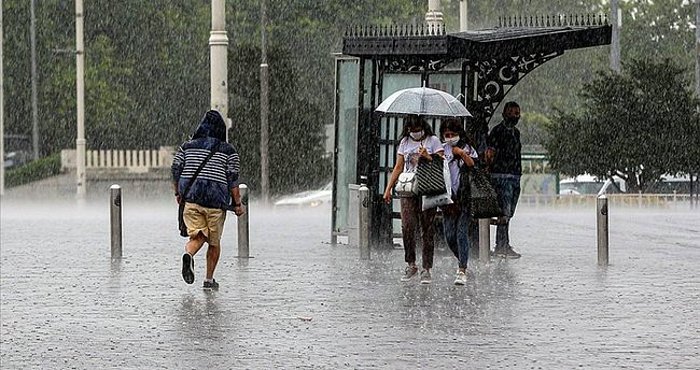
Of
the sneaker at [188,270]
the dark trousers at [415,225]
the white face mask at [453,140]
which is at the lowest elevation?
the sneaker at [188,270]

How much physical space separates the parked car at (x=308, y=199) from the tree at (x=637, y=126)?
791cm

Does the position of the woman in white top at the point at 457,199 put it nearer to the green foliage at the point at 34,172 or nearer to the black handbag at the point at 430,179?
the black handbag at the point at 430,179

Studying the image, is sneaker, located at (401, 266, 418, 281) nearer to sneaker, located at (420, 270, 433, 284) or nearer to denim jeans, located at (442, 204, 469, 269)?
sneaker, located at (420, 270, 433, 284)

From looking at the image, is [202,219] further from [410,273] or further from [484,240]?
[484,240]

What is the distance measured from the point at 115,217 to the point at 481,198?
5.50 meters

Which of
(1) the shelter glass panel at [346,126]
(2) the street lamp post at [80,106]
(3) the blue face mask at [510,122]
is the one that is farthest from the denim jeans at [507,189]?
(2) the street lamp post at [80,106]

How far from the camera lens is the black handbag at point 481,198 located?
55.2 feet

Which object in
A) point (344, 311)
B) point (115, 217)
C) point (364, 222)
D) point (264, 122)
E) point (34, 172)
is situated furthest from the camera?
point (34, 172)

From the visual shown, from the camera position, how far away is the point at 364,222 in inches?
804

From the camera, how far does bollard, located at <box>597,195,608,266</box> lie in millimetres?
19031

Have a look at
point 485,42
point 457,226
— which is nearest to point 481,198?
point 457,226

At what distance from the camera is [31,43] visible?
2645 inches

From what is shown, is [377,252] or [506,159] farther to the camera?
[377,252]

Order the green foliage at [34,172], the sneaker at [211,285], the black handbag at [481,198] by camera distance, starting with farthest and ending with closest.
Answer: the green foliage at [34,172] → the black handbag at [481,198] → the sneaker at [211,285]
